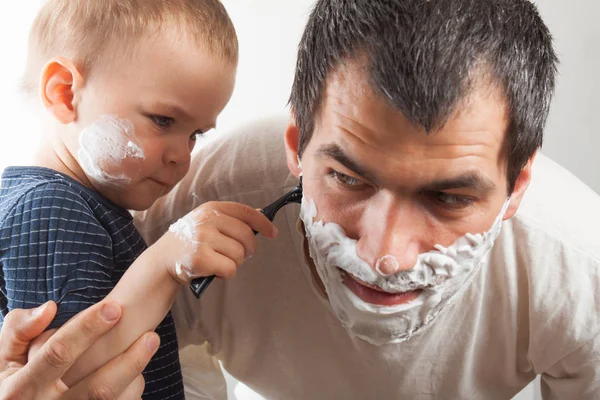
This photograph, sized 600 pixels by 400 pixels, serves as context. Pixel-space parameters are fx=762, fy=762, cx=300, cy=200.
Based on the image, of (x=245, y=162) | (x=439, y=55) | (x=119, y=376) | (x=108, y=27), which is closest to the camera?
(x=439, y=55)

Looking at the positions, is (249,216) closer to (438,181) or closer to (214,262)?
(214,262)

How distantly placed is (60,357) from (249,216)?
28 cm

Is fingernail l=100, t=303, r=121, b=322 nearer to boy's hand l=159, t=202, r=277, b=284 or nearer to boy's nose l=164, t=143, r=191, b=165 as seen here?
boy's hand l=159, t=202, r=277, b=284

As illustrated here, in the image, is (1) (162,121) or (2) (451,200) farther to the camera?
(1) (162,121)

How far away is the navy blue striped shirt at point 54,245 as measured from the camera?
2.97ft

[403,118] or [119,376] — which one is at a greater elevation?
[403,118]

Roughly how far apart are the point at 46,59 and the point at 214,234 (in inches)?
13.7

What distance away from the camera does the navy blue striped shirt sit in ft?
2.97

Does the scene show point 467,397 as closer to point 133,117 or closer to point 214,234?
point 214,234

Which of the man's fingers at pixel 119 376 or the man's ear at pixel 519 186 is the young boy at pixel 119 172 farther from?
the man's ear at pixel 519 186

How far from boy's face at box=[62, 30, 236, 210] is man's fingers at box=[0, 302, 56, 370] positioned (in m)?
0.23

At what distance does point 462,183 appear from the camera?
82 centimetres

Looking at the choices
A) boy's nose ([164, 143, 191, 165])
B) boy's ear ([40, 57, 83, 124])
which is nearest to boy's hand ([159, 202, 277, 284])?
boy's nose ([164, 143, 191, 165])

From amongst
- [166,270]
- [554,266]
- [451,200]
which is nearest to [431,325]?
[554,266]
